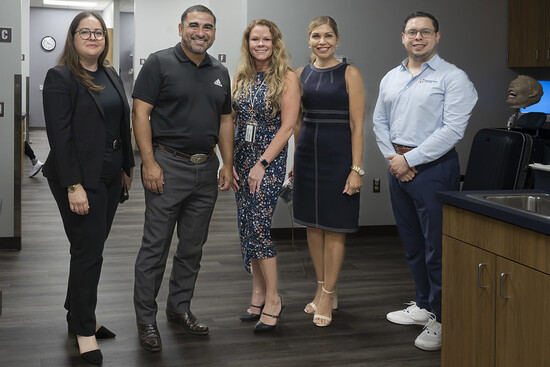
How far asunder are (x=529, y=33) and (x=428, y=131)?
10.2 ft

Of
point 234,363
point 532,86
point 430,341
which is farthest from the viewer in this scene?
point 532,86

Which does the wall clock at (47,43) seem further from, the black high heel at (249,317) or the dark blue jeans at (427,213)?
the dark blue jeans at (427,213)

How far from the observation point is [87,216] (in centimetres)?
281

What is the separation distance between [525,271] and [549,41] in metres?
4.00

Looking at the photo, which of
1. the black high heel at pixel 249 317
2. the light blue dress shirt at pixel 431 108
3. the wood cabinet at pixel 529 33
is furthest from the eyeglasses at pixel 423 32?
the wood cabinet at pixel 529 33

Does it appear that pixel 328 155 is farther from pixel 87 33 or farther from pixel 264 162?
pixel 87 33

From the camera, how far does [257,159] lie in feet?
10.8

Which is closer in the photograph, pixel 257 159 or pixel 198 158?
pixel 198 158

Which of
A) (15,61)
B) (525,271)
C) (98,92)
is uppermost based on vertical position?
(15,61)

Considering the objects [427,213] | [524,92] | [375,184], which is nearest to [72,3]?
[375,184]

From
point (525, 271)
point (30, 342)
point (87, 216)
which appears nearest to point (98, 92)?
point (87, 216)

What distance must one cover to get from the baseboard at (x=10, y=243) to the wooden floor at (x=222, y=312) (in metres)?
0.07

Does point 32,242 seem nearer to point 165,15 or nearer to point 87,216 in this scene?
point 87,216

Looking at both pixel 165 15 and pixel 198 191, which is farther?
pixel 165 15
